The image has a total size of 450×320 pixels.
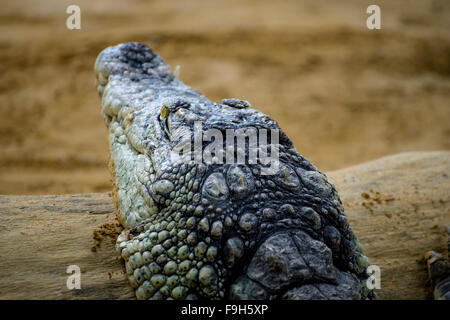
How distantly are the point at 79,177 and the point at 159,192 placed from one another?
152 inches

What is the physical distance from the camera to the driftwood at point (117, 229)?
195 centimetres

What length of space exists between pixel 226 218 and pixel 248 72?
19.6 ft

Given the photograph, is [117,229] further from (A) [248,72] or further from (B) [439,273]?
(A) [248,72]

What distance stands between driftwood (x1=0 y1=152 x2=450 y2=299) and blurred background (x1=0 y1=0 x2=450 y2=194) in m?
2.60

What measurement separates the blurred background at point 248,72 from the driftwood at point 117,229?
2600mm

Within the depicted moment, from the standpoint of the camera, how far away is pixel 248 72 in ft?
24.5

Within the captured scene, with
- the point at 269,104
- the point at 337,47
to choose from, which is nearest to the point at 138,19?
the point at 269,104

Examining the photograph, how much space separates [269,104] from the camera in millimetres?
6926

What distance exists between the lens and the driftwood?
1.95m
